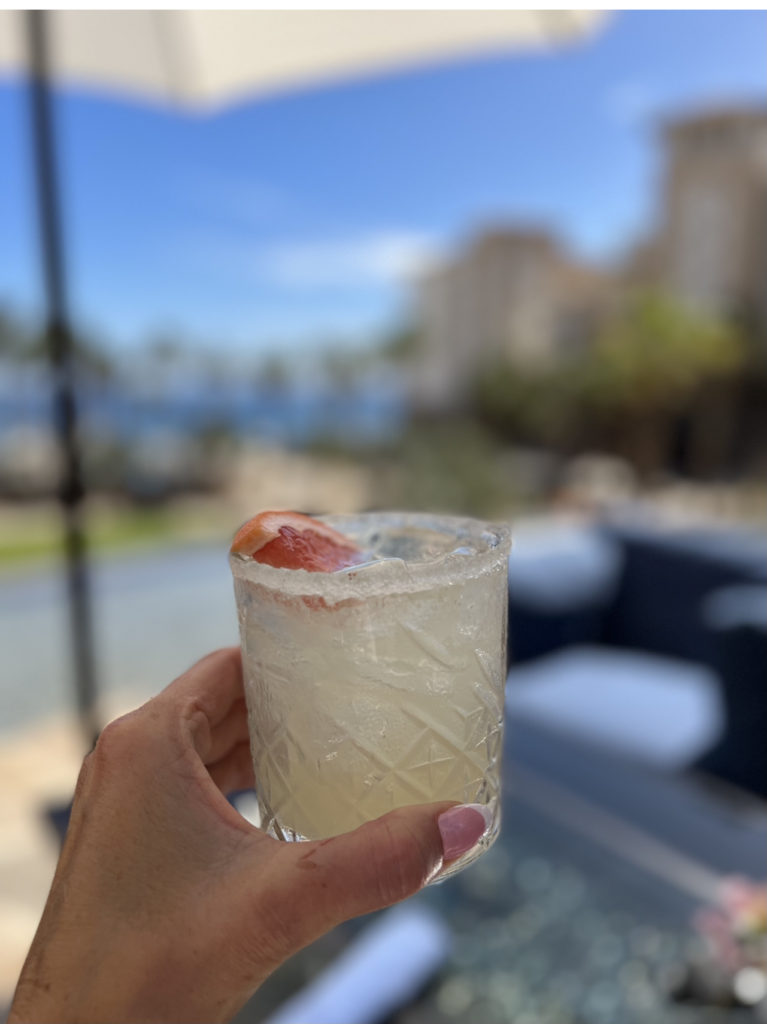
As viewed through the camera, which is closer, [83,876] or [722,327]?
[83,876]

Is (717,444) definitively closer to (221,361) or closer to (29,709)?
(221,361)

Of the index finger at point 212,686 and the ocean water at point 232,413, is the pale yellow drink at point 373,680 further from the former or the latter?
the ocean water at point 232,413

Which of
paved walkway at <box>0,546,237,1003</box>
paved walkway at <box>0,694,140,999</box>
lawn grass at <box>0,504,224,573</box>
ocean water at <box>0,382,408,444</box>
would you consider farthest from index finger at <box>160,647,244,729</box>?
ocean water at <box>0,382,408,444</box>

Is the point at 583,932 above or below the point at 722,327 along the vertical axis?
below

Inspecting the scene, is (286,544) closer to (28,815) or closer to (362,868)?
(362,868)

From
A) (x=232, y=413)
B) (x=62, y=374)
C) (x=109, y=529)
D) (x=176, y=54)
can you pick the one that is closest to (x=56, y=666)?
(x=62, y=374)

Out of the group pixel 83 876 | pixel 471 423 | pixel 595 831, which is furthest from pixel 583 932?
pixel 471 423
